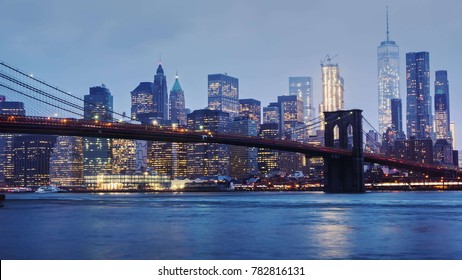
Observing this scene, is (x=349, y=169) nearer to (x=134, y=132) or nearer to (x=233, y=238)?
(x=134, y=132)

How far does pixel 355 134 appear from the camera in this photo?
322 feet

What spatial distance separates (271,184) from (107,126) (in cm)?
11415

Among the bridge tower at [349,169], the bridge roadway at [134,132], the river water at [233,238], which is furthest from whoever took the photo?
the bridge tower at [349,169]

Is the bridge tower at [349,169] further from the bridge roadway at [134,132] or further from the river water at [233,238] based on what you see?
the river water at [233,238]

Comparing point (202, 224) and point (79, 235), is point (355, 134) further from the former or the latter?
point (79, 235)

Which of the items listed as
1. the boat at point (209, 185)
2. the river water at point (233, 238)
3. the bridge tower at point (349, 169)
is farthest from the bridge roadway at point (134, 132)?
the boat at point (209, 185)

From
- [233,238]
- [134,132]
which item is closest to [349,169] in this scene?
[134,132]

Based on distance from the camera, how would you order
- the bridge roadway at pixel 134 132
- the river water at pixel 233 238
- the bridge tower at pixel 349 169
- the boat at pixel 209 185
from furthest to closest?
1. the boat at pixel 209 185
2. the bridge tower at pixel 349 169
3. the bridge roadway at pixel 134 132
4. the river water at pixel 233 238

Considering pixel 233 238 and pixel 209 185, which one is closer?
pixel 233 238

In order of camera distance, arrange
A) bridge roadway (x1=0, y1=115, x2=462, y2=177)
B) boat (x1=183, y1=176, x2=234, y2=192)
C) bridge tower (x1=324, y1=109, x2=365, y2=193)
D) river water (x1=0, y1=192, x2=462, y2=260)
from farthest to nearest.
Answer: boat (x1=183, y1=176, x2=234, y2=192) < bridge tower (x1=324, y1=109, x2=365, y2=193) < bridge roadway (x1=0, y1=115, x2=462, y2=177) < river water (x1=0, y1=192, x2=462, y2=260)

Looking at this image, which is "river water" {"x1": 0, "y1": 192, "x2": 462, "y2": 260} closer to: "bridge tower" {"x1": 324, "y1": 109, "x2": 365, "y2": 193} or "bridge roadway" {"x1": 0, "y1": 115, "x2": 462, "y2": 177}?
"bridge roadway" {"x1": 0, "y1": 115, "x2": 462, "y2": 177}

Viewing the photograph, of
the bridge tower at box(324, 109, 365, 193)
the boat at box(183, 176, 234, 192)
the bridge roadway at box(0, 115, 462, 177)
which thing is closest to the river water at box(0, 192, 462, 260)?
the bridge roadway at box(0, 115, 462, 177)

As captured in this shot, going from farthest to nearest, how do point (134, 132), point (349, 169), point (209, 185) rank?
1. point (209, 185)
2. point (349, 169)
3. point (134, 132)

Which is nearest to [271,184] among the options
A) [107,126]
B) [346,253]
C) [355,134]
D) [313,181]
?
[313,181]
